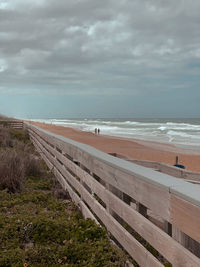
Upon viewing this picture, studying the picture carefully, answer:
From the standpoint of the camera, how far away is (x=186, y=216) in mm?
1666

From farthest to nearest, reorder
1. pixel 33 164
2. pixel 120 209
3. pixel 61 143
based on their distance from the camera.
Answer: pixel 33 164 → pixel 61 143 → pixel 120 209

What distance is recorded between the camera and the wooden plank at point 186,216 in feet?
5.17

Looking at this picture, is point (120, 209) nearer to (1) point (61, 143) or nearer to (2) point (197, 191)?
(2) point (197, 191)

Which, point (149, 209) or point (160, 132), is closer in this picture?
point (149, 209)

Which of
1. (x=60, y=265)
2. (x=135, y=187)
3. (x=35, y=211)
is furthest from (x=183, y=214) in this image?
(x=35, y=211)

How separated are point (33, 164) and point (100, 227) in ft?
14.2

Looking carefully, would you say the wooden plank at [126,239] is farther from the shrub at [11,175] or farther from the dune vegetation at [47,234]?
the shrub at [11,175]

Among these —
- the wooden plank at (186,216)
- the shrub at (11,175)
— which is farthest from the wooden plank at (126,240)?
the shrub at (11,175)

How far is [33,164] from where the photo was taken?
7434 mm

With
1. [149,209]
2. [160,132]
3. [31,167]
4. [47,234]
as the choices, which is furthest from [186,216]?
[160,132]

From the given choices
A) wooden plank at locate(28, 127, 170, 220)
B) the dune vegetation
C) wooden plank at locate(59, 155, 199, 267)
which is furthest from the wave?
wooden plank at locate(59, 155, 199, 267)

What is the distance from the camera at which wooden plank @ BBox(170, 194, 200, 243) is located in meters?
1.58

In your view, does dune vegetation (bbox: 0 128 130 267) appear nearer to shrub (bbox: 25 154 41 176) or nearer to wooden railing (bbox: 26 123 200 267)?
wooden railing (bbox: 26 123 200 267)

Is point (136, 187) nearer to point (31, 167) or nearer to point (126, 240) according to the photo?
point (126, 240)
